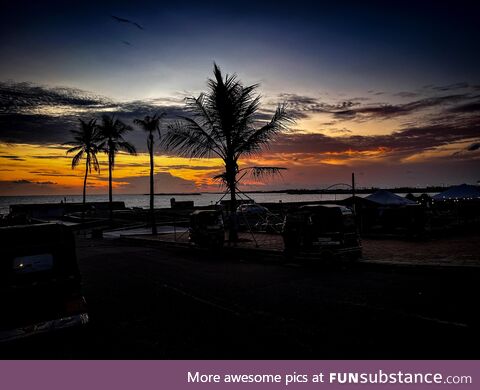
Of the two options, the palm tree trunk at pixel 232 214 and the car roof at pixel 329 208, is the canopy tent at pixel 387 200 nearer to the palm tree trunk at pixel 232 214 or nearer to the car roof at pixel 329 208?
the palm tree trunk at pixel 232 214

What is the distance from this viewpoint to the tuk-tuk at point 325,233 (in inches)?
495

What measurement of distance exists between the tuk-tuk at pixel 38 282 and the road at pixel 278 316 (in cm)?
27

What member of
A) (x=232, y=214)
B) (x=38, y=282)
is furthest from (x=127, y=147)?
(x=38, y=282)

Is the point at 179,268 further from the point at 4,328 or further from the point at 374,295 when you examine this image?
the point at 4,328

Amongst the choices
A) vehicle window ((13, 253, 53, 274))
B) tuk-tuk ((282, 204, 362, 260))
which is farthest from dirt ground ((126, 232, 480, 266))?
vehicle window ((13, 253, 53, 274))

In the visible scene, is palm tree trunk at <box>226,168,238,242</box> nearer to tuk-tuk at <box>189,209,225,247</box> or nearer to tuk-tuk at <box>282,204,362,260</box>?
tuk-tuk at <box>189,209,225,247</box>

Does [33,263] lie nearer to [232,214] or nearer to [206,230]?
[206,230]

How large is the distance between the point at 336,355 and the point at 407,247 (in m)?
11.7

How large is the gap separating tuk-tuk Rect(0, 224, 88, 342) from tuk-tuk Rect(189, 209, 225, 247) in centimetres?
1256

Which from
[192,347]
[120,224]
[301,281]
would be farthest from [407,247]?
[120,224]

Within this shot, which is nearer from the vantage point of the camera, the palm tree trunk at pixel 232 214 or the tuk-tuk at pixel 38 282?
the tuk-tuk at pixel 38 282

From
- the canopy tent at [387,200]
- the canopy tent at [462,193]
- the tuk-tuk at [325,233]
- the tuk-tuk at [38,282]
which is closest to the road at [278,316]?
the tuk-tuk at [38,282]

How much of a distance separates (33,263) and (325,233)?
9478 millimetres

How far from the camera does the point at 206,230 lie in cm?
1869
